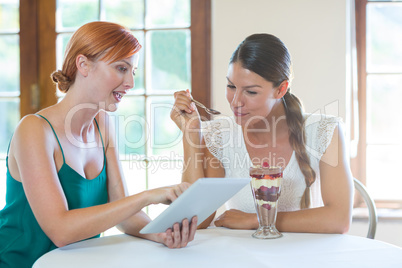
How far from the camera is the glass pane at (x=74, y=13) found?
8.58 ft

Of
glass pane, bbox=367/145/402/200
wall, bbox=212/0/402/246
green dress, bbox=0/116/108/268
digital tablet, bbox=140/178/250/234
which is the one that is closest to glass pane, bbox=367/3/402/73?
wall, bbox=212/0/402/246

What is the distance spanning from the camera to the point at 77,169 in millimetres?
1362

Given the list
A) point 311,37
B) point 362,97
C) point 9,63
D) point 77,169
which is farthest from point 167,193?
point 9,63

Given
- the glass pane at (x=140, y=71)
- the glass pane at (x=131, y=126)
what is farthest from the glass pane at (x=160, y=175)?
the glass pane at (x=140, y=71)

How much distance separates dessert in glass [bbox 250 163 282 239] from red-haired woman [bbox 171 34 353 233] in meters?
0.23

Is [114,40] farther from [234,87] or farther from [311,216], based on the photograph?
[311,216]

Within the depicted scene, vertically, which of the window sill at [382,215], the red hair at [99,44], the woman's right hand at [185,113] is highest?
the red hair at [99,44]

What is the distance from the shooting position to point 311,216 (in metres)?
1.30

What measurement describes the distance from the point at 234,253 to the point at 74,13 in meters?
2.05

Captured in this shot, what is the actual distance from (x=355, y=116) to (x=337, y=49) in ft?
1.37

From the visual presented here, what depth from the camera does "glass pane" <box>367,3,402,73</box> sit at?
2.47 meters

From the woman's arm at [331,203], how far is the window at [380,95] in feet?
3.37

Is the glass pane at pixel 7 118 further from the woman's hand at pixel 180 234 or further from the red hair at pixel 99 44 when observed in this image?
the woman's hand at pixel 180 234

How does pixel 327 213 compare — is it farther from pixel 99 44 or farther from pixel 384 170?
pixel 384 170
